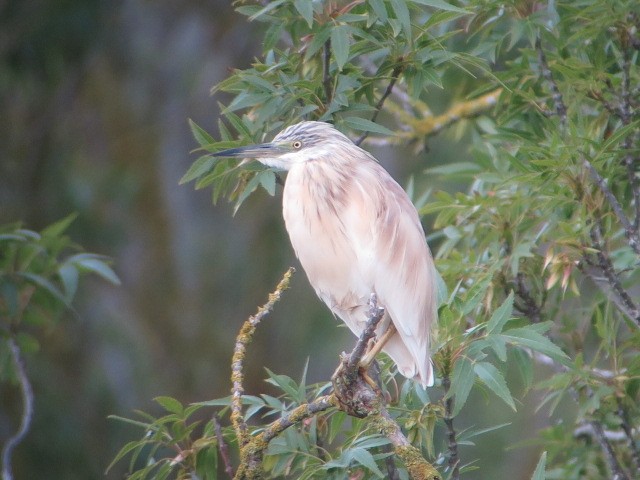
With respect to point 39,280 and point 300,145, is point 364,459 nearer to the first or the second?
point 300,145

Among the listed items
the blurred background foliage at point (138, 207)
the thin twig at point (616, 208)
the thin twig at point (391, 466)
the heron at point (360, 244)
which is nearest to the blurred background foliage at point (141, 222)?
the blurred background foliage at point (138, 207)

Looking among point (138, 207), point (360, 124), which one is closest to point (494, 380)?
point (360, 124)

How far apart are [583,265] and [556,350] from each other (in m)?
0.54

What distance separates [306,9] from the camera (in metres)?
→ 2.04

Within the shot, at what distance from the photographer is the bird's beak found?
2.28 m

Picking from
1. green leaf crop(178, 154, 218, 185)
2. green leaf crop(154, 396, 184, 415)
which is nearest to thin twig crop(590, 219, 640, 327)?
green leaf crop(178, 154, 218, 185)

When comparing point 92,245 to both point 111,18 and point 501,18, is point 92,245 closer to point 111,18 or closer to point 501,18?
point 111,18

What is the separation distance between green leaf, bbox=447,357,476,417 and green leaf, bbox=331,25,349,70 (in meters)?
0.71

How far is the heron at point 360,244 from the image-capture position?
230 centimetres

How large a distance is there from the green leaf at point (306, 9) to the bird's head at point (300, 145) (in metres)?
0.40

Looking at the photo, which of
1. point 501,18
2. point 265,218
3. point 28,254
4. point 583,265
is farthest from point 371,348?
point 265,218

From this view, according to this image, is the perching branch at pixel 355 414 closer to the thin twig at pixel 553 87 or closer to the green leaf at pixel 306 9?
the green leaf at pixel 306 9

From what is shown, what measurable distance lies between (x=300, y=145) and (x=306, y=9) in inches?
21.3

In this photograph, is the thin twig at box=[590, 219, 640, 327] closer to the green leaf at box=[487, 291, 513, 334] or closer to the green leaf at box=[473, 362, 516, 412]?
the green leaf at box=[487, 291, 513, 334]
